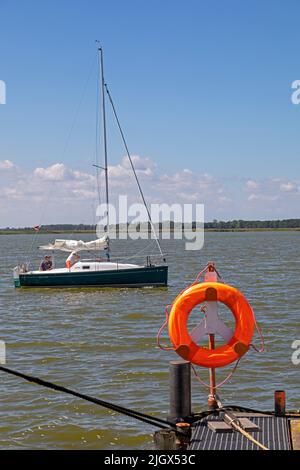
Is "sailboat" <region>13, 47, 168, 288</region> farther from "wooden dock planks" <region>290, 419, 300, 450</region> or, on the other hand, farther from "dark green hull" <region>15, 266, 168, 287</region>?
A: "wooden dock planks" <region>290, 419, 300, 450</region>

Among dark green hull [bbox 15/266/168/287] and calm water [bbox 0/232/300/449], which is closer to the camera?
calm water [bbox 0/232/300/449]

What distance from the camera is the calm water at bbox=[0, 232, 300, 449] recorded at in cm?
1370

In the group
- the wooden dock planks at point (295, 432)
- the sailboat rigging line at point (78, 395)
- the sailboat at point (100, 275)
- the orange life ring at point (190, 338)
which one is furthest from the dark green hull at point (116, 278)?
the sailboat rigging line at point (78, 395)

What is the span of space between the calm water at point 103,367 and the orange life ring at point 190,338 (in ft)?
8.81

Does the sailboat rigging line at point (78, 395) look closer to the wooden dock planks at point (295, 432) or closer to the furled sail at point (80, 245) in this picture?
the wooden dock planks at point (295, 432)

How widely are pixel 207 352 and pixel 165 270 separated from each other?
27.1 m

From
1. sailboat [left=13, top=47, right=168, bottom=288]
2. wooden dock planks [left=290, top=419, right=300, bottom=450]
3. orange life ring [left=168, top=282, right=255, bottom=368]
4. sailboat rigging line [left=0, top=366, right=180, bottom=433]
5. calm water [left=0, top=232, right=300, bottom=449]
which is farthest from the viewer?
sailboat [left=13, top=47, right=168, bottom=288]

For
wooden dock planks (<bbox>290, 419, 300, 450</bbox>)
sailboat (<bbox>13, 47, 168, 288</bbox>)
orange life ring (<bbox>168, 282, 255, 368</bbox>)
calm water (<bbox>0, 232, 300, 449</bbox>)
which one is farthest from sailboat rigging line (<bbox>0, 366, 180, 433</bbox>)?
sailboat (<bbox>13, 47, 168, 288</bbox>)

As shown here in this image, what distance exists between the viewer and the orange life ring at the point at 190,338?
10.9m

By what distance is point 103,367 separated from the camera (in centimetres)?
1875

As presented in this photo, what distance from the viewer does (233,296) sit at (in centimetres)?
1100

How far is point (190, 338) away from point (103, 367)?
27.0ft

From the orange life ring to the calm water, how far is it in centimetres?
268
